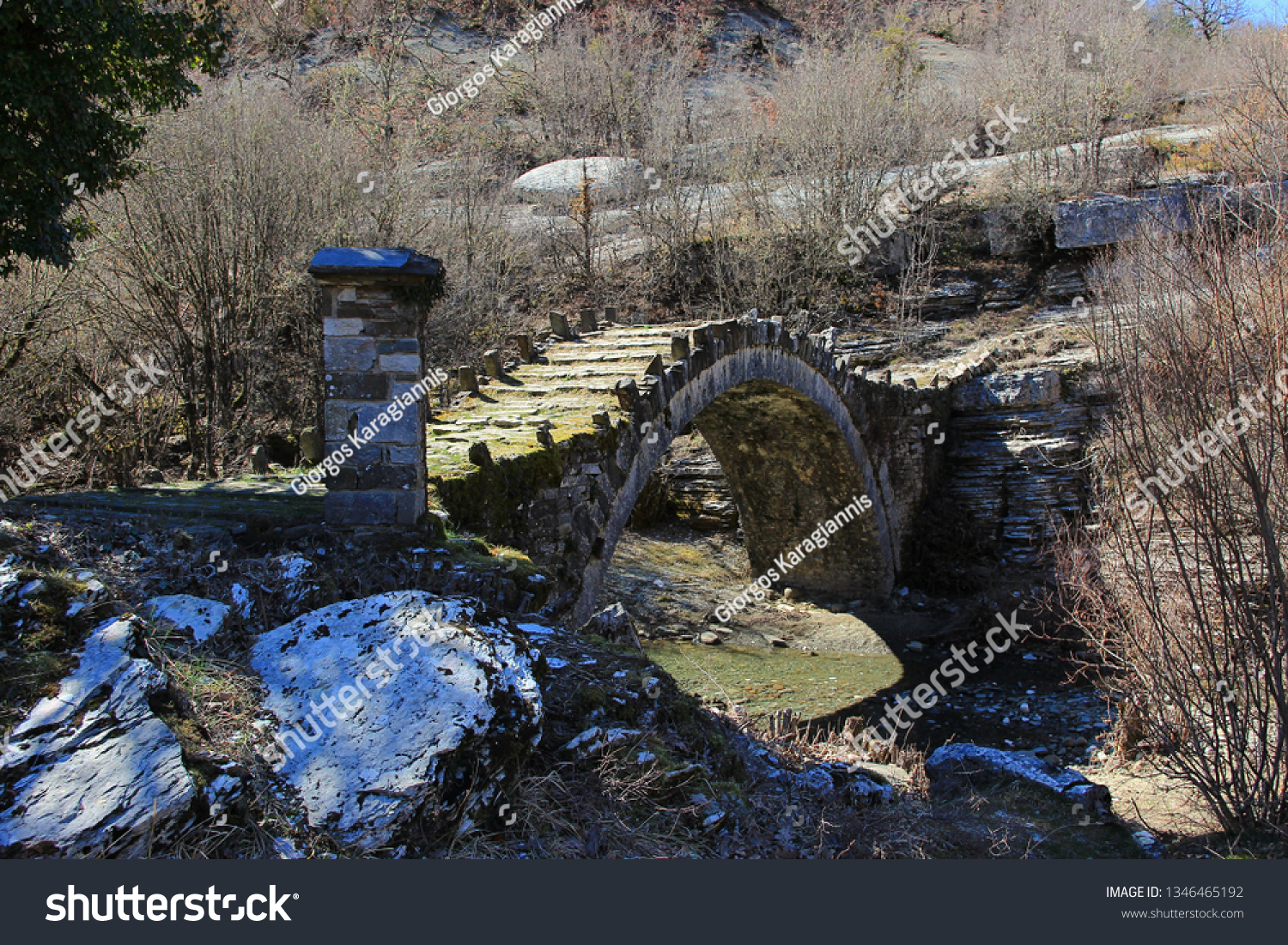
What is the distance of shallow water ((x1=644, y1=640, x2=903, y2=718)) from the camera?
11.5 metres

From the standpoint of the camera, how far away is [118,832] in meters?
2.75

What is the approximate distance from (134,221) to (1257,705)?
12.7 m

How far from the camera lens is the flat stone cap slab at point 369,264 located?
5.29 m

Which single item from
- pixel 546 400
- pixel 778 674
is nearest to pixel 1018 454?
pixel 778 674

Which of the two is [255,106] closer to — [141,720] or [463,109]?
[463,109]

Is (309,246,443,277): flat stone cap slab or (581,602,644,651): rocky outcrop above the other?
(309,246,443,277): flat stone cap slab

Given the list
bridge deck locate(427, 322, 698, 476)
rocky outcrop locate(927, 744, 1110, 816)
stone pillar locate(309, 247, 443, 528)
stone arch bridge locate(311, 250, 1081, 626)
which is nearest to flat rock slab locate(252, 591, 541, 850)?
stone pillar locate(309, 247, 443, 528)

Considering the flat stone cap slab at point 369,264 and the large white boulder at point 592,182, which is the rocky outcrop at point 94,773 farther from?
the large white boulder at point 592,182

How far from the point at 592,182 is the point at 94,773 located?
21.4 meters

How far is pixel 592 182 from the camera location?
2261 centimetres

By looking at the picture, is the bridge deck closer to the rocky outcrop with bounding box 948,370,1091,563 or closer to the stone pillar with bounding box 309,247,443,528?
the stone pillar with bounding box 309,247,443,528

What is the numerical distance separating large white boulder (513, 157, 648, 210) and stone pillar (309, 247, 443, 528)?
1792cm

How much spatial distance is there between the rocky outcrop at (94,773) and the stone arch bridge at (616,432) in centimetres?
243

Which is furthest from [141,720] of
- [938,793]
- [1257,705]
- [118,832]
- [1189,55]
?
[1189,55]
